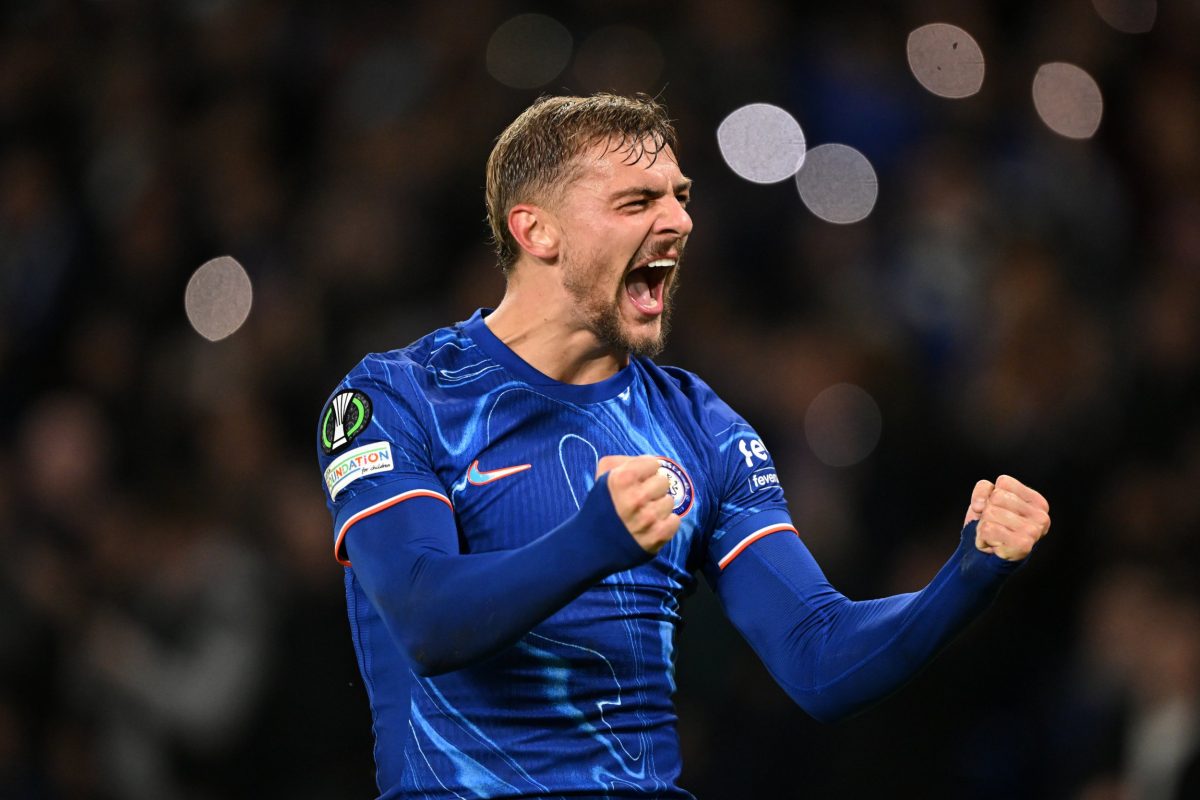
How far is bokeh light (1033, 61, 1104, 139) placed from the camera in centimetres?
689

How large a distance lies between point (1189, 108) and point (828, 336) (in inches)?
75.7

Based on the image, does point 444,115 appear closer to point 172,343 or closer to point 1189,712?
point 172,343

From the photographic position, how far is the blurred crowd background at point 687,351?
5379 millimetres

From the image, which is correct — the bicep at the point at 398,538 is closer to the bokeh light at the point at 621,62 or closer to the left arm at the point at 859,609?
the left arm at the point at 859,609

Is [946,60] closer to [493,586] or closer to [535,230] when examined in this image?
[535,230]

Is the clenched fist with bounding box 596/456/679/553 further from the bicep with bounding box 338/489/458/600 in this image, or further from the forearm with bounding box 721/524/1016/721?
the forearm with bounding box 721/524/1016/721

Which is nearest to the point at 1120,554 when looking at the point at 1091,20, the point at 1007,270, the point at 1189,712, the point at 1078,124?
the point at 1189,712

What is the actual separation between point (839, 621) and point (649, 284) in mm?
766

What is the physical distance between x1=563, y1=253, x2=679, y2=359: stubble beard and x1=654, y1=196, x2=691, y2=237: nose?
0.13 m

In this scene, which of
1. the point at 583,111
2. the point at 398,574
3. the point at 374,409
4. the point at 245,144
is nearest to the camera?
the point at 398,574

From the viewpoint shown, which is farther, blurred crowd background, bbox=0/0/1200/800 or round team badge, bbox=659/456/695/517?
blurred crowd background, bbox=0/0/1200/800

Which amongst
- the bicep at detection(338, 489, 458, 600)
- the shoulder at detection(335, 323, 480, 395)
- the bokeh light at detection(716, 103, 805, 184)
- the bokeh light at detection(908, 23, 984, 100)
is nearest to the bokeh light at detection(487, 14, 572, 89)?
the bokeh light at detection(716, 103, 805, 184)

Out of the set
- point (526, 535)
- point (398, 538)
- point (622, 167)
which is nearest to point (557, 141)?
point (622, 167)

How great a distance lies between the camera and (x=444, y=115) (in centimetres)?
770
